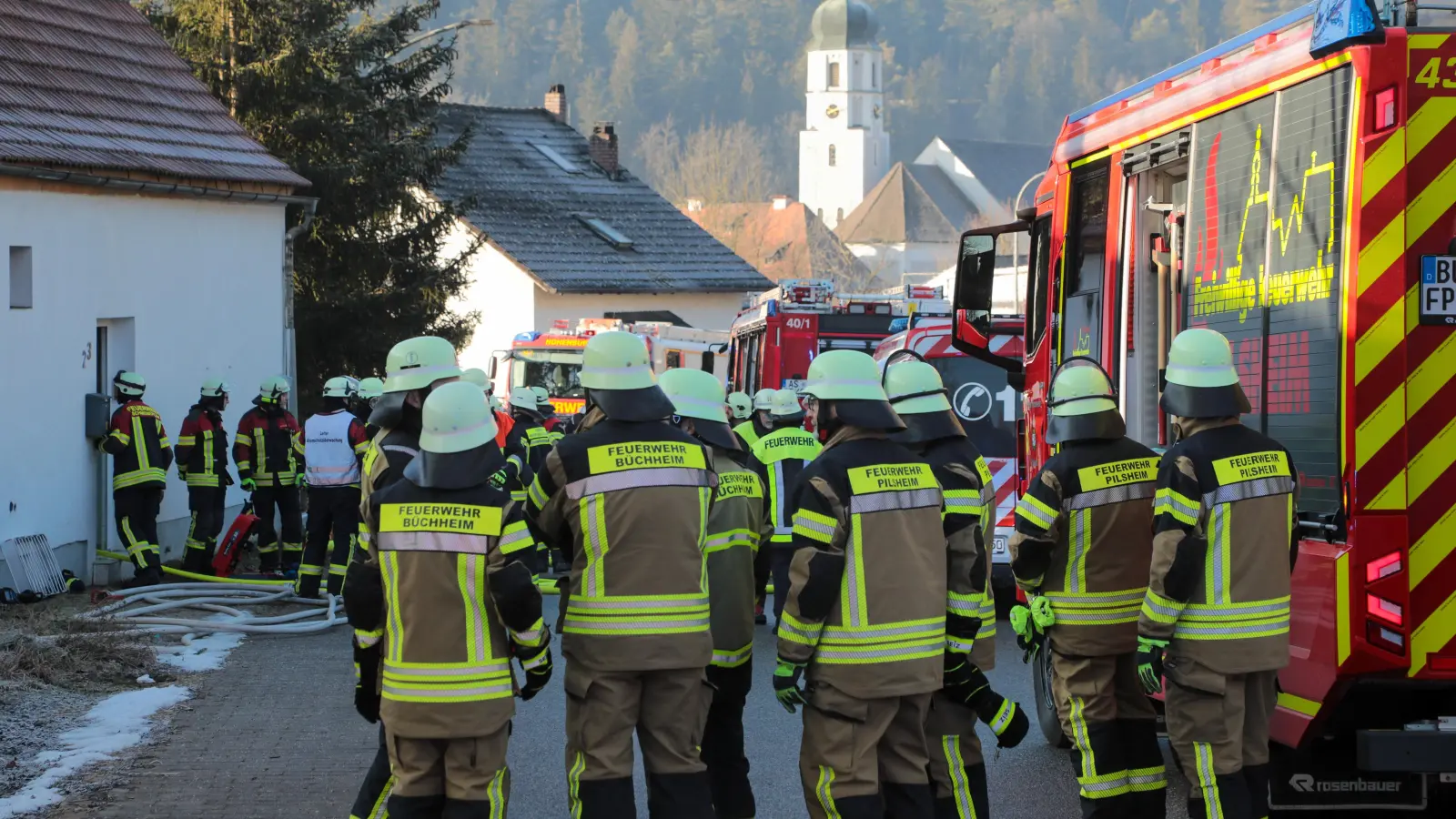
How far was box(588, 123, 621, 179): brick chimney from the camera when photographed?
4581 cm

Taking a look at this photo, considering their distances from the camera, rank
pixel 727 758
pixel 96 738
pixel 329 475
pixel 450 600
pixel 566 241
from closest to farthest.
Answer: pixel 450 600 < pixel 727 758 < pixel 96 738 < pixel 329 475 < pixel 566 241

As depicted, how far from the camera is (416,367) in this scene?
23.5ft

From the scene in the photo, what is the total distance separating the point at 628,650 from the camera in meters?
5.67

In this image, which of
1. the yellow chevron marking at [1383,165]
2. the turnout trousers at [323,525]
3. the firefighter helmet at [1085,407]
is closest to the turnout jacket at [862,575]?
the firefighter helmet at [1085,407]

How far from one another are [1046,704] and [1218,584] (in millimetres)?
2658

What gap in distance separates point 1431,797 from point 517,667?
595 cm

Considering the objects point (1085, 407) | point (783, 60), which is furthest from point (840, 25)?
point (1085, 407)

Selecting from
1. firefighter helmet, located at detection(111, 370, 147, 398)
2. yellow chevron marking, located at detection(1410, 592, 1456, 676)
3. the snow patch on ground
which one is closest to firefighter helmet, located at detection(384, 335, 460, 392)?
the snow patch on ground

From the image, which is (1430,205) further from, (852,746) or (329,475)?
(329,475)

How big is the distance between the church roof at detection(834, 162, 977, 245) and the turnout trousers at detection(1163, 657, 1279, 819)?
11275 cm

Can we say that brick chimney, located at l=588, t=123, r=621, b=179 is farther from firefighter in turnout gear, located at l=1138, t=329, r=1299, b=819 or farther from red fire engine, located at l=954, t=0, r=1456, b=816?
firefighter in turnout gear, located at l=1138, t=329, r=1299, b=819

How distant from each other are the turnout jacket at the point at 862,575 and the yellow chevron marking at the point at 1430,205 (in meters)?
1.73

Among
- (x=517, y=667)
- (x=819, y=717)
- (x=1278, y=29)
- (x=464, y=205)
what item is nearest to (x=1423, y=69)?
(x=1278, y=29)

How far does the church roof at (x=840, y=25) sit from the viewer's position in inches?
5123
